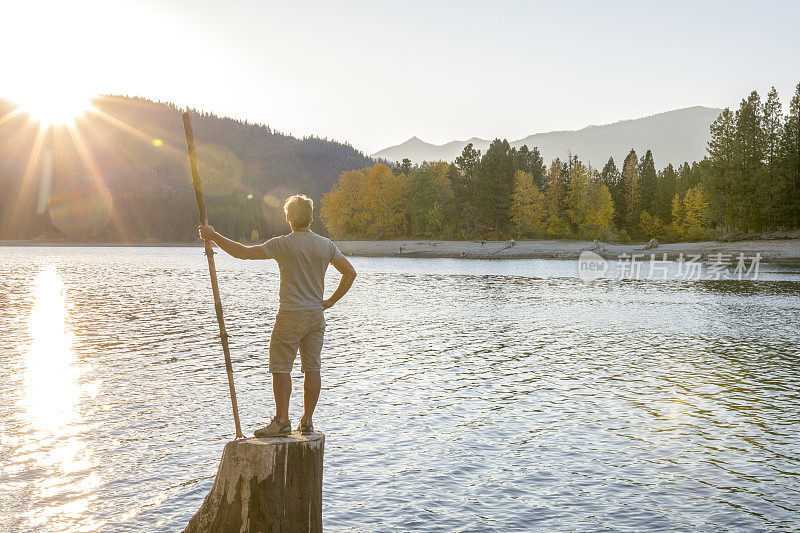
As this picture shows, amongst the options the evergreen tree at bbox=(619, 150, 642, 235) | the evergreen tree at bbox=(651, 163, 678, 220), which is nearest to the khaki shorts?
the evergreen tree at bbox=(619, 150, 642, 235)

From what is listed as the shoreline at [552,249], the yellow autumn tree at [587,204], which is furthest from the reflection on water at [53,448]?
the yellow autumn tree at [587,204]

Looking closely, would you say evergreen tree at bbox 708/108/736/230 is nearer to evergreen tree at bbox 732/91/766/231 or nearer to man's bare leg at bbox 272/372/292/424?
evergreen tree at bbox 732/91/766/231

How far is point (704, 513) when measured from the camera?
938 centimetres

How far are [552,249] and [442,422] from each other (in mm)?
101324

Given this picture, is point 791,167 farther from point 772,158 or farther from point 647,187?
point 647,187

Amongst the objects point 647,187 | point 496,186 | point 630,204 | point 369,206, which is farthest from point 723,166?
point 369,206

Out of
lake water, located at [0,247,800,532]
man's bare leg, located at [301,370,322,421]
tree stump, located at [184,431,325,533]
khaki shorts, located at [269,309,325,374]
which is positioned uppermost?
khaki shorts, located at [269,309,325,374]

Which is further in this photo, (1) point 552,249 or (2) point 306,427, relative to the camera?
(1) point 552,249

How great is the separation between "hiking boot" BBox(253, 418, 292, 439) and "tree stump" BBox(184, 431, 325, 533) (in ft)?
1.05

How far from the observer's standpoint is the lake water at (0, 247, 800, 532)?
372 inches

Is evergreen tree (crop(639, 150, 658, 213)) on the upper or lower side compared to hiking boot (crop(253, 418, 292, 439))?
upper

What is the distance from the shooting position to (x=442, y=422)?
1395 centimetres

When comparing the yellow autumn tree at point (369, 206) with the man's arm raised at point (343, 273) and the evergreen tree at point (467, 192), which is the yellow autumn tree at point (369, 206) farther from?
the man's arm raised at point (343, 273)

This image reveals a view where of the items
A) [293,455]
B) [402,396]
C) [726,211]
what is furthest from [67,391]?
[726,211]
